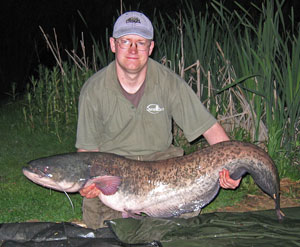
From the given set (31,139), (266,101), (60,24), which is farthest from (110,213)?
→ (60,24)

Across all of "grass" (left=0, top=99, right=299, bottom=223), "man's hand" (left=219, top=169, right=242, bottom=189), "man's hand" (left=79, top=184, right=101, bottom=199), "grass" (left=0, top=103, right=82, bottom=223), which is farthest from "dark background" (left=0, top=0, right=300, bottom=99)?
"man's hand" (left=219, top=169, right=242, bottom=189)

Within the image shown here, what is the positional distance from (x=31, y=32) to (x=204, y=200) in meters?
10.1

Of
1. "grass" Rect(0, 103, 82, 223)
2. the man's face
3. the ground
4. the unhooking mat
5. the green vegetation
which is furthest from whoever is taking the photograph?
the green vegetation

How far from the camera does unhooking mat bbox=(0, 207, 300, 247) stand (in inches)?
107

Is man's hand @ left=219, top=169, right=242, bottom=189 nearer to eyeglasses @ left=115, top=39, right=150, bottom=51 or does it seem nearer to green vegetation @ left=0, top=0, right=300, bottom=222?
green vegetation @ left=0, top=0, right=300, bottom=222

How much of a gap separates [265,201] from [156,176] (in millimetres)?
1267

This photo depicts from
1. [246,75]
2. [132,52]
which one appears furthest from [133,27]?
[246,75]

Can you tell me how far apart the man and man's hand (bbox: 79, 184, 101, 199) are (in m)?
0.29

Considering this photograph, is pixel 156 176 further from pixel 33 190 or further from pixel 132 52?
pixel 33 190

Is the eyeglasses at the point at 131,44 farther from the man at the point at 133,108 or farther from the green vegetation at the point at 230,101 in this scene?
the green vegetation at the point at 230,101

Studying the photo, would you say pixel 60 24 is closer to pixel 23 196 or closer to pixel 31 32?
pixel 31 32

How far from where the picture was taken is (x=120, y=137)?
3.30m

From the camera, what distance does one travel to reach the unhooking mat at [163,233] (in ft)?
8.93

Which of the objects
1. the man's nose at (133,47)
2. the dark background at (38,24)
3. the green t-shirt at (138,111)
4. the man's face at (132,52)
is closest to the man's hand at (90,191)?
the green t-shirt at (138,111)
